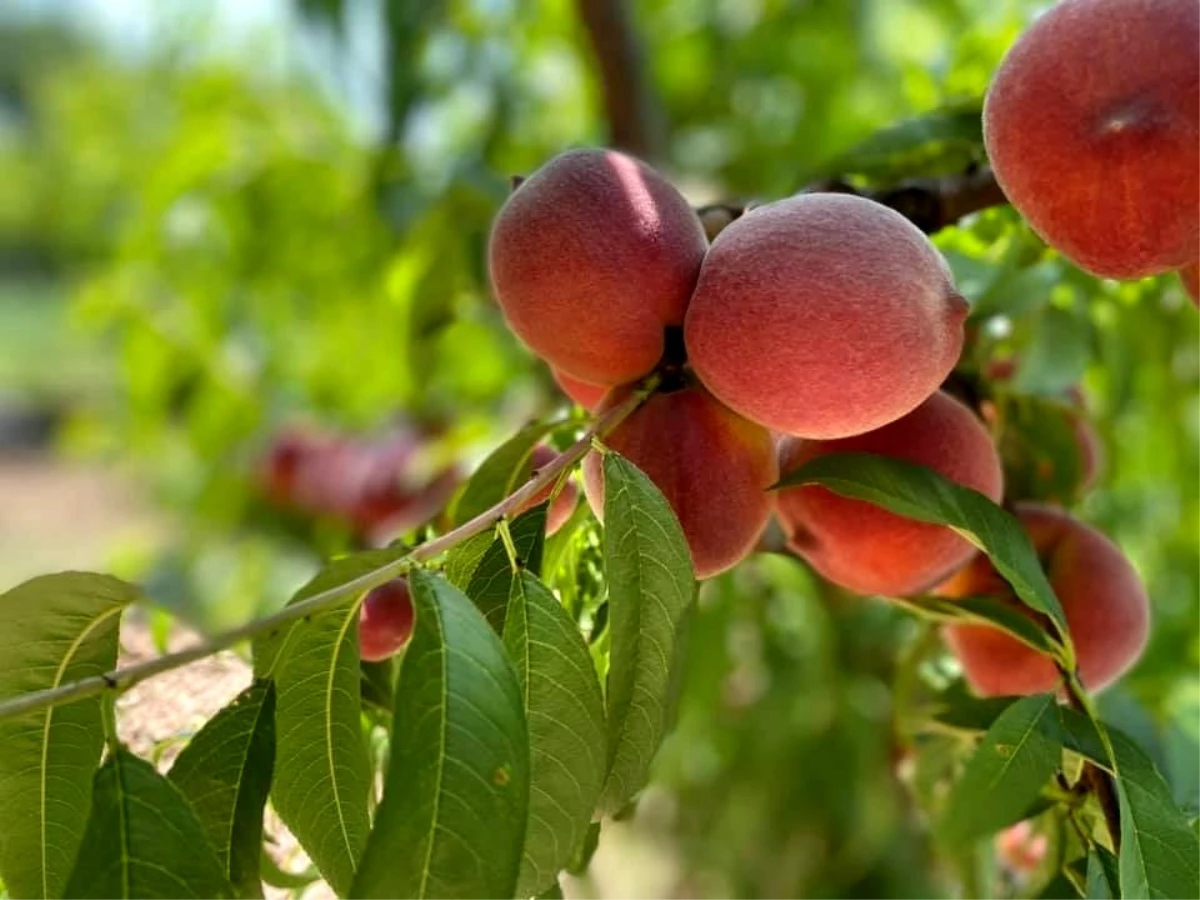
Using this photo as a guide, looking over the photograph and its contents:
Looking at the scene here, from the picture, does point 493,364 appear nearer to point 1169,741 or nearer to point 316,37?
point 316,37

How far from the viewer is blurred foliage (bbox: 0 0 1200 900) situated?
1052 millimetres

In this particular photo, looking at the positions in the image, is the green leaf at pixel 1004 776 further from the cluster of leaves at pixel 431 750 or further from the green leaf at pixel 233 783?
the green leaf at pixel 233 783

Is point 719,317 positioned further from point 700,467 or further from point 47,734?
point 47,734

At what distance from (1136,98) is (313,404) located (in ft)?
5.17

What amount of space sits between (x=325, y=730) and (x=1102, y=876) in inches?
10.1

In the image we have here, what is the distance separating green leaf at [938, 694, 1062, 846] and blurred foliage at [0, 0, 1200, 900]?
0.48 m

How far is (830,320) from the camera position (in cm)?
39

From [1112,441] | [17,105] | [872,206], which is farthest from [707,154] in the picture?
[17,105]

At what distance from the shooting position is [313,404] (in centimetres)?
183

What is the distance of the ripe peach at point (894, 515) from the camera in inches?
18.3

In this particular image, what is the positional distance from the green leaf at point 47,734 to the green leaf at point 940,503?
232mm

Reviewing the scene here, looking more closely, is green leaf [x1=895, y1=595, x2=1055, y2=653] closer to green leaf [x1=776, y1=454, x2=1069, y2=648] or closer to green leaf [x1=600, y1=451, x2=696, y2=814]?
green leaf [x1=776, y1=454, x2=1069, y2=648]

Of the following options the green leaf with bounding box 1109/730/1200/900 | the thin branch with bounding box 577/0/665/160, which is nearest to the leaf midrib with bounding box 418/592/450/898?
the green leaf with bounding box 1109/730/1200/900

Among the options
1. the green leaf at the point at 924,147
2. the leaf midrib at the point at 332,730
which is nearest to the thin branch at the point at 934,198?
the green leaf at the point at 924,147
